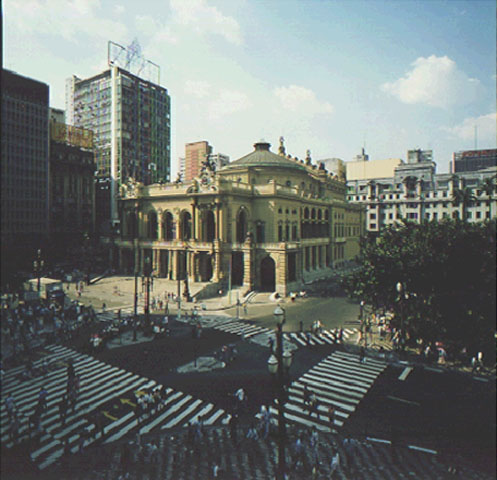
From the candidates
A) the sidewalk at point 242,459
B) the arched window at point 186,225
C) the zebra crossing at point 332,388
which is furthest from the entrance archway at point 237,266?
the sidewalk at point 242,459

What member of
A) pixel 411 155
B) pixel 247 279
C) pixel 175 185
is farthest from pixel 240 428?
pixel 411 155

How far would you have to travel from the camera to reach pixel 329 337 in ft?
90.7

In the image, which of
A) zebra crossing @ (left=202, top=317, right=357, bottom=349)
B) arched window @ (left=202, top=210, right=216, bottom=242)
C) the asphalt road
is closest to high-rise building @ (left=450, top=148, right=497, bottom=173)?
arched window @ (left=202, top=210, right=216, bottom=242)

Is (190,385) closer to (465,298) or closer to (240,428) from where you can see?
(240,428)

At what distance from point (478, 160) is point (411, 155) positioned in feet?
55.0

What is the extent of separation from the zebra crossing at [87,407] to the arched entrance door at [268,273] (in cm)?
3027

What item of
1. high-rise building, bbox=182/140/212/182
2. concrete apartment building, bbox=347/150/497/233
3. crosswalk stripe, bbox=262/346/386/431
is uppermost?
high-rise building, bbox=182/140/212/182

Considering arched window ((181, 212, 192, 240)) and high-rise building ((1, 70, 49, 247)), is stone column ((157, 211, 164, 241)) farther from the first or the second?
high-rise building ((1, 70, 49, 247))

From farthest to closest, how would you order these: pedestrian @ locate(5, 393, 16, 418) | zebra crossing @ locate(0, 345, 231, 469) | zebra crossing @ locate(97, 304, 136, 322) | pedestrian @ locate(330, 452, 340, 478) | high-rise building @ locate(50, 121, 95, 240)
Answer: zebra crossing @ locate(97, 304, 136, 322) < pedestrian @ locate(330, 452, 340, 478) < high-rise building @ locate(50, 121, 95, 240) < zebra crossing @ locate(0, 345, 231, 469) < pedestrian @ locate(5, 393, 16, 418)

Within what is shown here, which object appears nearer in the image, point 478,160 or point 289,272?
point 289,272

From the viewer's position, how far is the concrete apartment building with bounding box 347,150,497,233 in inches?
2733

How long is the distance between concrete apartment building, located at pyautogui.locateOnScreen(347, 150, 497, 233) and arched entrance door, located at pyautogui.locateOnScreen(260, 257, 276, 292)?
3129cm

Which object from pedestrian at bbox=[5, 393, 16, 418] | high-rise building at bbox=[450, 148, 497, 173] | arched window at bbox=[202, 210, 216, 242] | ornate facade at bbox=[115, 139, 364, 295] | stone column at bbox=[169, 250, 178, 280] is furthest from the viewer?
high-rise building at bbox=[450, 148, 497, 173]

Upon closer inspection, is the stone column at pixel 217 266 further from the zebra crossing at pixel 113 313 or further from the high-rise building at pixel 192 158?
the high-rise building at pixel 192 158
